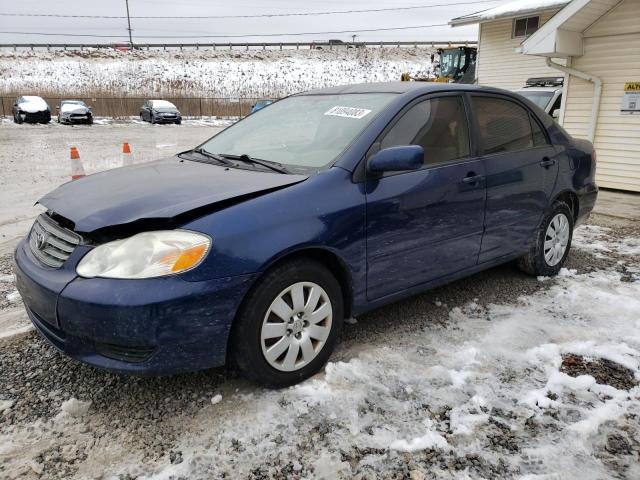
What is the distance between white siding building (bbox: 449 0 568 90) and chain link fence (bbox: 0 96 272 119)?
1744cm

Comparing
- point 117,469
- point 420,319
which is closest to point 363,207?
point 420,319

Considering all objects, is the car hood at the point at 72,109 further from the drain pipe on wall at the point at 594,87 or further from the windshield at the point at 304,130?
the windshield at the point at 304,130

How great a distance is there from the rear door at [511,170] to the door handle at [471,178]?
0.11m

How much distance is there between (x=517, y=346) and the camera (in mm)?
3375

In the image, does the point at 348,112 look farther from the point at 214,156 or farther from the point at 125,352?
the point at 125,352

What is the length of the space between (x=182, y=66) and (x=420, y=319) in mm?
54439

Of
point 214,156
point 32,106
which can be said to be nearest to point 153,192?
point 214,156

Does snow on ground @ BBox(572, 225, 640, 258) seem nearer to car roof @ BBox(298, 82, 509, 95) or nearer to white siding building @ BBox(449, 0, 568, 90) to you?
car roof @ BBox(298, 82, 509, 95)

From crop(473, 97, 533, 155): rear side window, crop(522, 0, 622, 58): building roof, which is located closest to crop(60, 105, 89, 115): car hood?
crop(522, 0, 622, 58): building roof

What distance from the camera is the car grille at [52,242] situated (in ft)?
8.53

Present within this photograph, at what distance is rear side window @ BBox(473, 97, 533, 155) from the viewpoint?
151 inches

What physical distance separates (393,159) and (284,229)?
812mm

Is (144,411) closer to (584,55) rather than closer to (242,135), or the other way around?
(242,135)

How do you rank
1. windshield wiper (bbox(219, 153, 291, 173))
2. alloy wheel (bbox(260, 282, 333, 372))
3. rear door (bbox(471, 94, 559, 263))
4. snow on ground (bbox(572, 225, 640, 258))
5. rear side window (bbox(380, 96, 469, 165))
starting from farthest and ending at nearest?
snow on ground (bbox(572, 225, 640, 258))
rear door (bbox(471, 94, 559, 263))
rear side window (bbox(380, 96, 469, 165))
windshield wiper (bbox(219, 153, 291, 173))
alloy wheel (bbox(260, 282, 333, 372))
